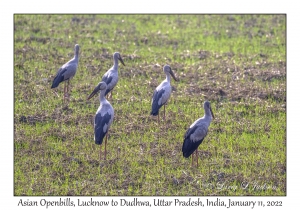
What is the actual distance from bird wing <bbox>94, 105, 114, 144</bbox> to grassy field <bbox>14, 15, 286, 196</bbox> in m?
0.38

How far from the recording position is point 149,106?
12266 mm

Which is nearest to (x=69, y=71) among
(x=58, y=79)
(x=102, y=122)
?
(x=58, y=79)

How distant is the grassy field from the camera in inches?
361

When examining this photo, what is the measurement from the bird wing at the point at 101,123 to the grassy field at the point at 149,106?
38 cm

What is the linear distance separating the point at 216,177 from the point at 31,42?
8963mm

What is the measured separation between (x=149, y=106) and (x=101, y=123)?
242 cm

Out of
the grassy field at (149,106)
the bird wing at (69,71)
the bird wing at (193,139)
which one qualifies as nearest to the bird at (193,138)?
the bird wing at (193,139)

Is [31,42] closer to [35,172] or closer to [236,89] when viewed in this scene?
[236,89]

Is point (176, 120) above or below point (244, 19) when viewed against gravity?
below

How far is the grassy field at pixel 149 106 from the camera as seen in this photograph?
9164 millimetres

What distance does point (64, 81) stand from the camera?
13.9 metres

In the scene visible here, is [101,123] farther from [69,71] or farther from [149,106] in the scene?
[69,71]

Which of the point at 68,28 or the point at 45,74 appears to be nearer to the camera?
the point at 45,74
